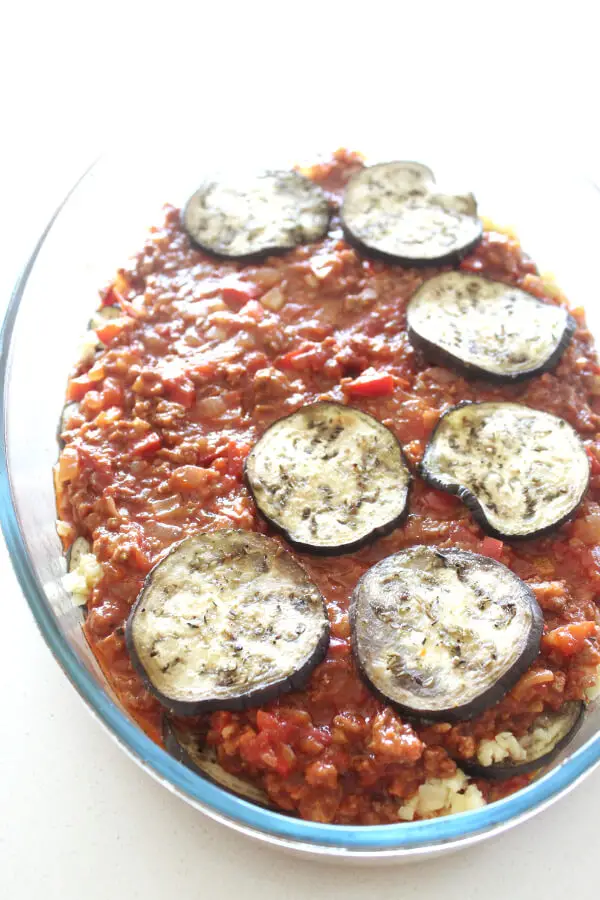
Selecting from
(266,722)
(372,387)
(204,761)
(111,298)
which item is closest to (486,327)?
(372,387)

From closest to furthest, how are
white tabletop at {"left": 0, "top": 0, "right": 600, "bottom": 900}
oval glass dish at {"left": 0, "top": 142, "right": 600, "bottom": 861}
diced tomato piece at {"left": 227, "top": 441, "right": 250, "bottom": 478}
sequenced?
1. oval glass dish at {"left": 0, "top": 142, "right": 600, "bottom": 861}
2. white tabletop at {"left": 0, "top": 0, "right": 600, "bottom": 900}
3. diced tomato piece at {"left": 227, "top": 441, "right": 250, "bottom": 478}

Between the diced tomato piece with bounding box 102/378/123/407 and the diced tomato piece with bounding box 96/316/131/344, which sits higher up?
the diced tomato piece with bounding box 96/316/131/344

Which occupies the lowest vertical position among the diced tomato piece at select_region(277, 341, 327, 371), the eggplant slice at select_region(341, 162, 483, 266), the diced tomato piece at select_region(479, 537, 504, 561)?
the diced tomato piece at select_region(479, 537, 504, 561)

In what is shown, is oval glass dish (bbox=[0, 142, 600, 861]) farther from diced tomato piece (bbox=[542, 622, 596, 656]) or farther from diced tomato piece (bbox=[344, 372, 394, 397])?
diced tomato piece (bbox=[344, 372, 394, 397])

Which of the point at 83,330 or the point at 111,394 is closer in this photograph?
the point at 111,394

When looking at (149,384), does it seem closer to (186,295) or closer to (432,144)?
(186,295)

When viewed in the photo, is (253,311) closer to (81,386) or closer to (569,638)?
(81,386)

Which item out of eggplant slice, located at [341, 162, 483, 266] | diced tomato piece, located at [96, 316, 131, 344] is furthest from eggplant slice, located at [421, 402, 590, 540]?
diced tomato piece, located at [96, 316, 131, 344]
